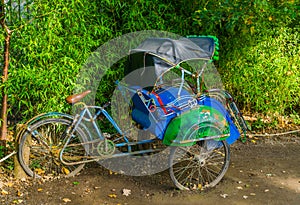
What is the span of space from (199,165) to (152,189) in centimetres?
68

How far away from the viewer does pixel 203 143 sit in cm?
531

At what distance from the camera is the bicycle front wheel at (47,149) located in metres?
5.28

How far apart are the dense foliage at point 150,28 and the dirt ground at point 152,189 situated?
1.19 metres

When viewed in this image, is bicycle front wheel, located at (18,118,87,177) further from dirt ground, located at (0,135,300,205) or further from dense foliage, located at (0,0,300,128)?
dense foliage, located at (0,0,300,128)

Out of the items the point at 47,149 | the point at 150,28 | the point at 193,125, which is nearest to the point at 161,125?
the point at 193,125

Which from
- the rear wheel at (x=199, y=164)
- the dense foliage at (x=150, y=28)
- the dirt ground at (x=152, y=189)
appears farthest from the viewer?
Result: the dense foliage at (x=150, y=28)

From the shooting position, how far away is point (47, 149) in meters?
5.38

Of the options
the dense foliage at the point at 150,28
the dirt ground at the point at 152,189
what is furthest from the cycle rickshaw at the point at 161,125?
the dense foliage at the point at 150,28

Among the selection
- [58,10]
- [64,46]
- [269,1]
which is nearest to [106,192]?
[64,46]

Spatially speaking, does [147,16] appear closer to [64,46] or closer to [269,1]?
[64,46]

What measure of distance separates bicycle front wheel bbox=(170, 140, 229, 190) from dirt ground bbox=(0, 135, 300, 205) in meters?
0.13

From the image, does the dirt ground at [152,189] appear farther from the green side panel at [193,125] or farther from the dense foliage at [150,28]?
the dense foliage at [150,28]

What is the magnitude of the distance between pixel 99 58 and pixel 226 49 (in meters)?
2.53

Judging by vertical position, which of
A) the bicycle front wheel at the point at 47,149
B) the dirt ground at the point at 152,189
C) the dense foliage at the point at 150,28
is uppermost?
the dense foliage at the point at 150,28
